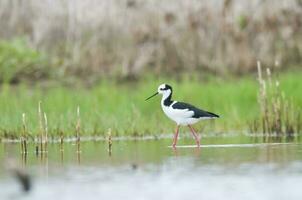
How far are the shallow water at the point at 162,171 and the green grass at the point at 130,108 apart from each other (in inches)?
37.1

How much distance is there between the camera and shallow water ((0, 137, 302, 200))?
10328mm

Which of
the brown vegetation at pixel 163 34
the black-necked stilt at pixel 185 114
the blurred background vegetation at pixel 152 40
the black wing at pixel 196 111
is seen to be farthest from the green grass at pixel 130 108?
the brown vegetation at pixel 163 34

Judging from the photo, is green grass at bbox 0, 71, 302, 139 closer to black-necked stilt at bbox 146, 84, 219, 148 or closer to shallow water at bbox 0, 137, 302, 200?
black-necked stilt at bbox 146, 84, 219, 148

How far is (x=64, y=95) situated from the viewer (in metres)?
18.4

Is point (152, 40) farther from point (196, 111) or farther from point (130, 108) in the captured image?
point (196, 111)

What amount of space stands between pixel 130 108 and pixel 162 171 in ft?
18.4

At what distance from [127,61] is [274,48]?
282 cm

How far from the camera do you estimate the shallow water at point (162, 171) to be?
33.9 feet

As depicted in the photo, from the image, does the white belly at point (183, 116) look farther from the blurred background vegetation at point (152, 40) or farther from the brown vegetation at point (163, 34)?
the brown vegetation at point (163, 34)

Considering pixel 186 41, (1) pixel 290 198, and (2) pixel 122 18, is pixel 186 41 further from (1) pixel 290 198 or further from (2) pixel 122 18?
(1) pixel 290 198

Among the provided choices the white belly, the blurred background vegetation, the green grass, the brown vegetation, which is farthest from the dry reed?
the brown vegetation

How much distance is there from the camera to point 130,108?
56.6ft

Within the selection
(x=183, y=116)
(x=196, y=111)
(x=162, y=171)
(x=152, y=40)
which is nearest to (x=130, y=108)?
(x=183, y=116)

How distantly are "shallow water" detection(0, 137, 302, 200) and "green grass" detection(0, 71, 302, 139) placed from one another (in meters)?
0.94
